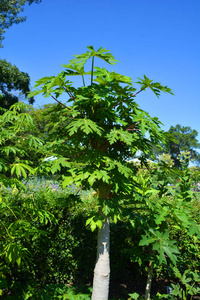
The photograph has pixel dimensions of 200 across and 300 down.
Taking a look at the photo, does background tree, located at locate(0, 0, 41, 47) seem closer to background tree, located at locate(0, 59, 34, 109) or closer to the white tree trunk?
background tree, located at locate(0, 59, 34, 109)

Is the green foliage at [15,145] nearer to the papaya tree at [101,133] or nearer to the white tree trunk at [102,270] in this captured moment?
the papaya tree at [101,133]

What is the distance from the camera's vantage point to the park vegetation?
236cm

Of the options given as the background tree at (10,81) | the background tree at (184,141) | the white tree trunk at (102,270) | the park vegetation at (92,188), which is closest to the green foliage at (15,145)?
the park vegetation at (92,188)

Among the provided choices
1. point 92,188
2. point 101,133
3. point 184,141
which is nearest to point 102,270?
point 92,188

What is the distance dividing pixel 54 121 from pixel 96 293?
2.04 meters

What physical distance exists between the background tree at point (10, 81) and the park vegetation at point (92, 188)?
1653cm

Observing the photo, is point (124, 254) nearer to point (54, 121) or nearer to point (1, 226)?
point (1, 226)

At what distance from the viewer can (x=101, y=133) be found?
2.49m

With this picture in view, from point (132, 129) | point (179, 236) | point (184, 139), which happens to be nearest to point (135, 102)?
point (132, 129)

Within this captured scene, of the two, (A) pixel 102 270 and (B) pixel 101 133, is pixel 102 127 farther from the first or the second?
(A) pixel 102 270

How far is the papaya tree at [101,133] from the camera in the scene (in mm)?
2285

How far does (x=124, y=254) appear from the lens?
4.11m

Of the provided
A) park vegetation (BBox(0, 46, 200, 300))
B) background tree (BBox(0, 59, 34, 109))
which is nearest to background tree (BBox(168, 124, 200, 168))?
background tree (BBox(0, 59, 34, 109))

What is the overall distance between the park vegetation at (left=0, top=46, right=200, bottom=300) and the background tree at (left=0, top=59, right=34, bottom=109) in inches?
651
